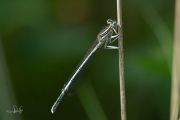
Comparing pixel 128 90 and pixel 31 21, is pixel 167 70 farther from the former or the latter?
pixel 31 21

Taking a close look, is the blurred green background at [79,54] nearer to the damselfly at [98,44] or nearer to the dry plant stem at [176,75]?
the damselfly at [98,44]

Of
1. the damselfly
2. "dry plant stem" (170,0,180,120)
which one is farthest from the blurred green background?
"dry plant stem" (170,0,180,120)

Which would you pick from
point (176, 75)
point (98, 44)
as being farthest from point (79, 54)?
point (176, 75)

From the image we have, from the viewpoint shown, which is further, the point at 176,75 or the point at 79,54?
the point at 79,54

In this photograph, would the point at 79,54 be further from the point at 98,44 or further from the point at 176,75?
the point at 176,75

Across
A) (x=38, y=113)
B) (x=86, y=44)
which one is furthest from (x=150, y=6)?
(x=38, y=113)

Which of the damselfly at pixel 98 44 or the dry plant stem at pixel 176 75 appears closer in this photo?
the dry plant stem at pixel 176 75

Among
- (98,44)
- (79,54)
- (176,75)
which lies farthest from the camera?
(79,54)

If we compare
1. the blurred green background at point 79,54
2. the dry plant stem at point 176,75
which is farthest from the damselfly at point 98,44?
the dry plant stem at point 176,75
